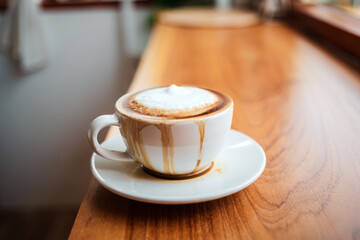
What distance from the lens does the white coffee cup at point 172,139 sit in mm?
336

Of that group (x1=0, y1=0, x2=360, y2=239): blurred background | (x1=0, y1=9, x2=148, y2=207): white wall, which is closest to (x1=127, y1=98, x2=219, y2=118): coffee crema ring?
(x1=0, y1=0, x2=360, y2=239): blurred background

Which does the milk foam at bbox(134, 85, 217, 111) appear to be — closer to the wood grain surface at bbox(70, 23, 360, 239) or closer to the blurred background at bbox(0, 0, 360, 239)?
the wood grain surface at bbox(70, 23, 360, 239)

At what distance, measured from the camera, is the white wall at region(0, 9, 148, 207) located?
2055 millimetres

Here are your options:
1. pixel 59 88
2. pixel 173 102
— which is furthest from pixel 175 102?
pixel 59 88

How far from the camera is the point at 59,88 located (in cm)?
210

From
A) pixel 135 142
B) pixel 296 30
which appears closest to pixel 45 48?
pixel 296 30

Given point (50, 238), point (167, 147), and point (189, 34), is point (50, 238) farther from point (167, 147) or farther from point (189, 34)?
point (167, 147)

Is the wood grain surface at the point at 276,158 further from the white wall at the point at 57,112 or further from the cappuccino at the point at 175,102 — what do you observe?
the white wall at the point at 57,112

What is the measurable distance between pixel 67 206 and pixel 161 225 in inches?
74.2

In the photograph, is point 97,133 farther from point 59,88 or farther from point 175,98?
point 59,88

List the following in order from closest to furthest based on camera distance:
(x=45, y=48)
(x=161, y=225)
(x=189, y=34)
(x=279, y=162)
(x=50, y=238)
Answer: (x=161, y=225) < (x=279, y=162) < (x=189, y=34) < (x=50, y=238) < (x=45, y=48)

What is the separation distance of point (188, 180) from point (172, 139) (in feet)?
0.16

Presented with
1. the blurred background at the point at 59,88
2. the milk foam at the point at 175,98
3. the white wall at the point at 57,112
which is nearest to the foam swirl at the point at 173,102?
the milk foam at the point at 175,98

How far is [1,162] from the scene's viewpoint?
210 cm
